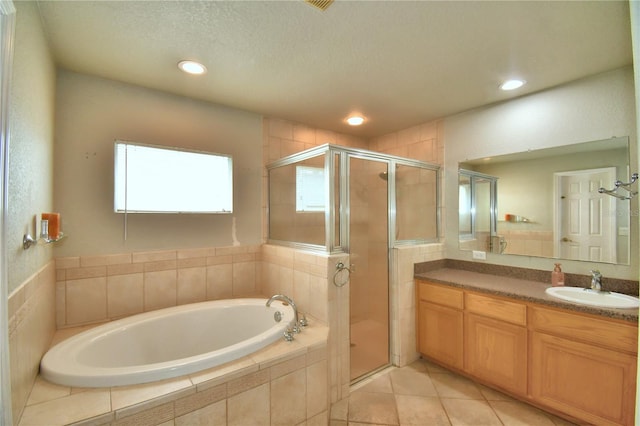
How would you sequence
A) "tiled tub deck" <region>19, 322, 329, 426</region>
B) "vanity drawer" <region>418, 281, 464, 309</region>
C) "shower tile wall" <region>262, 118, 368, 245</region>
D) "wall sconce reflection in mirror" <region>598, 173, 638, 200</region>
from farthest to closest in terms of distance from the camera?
1. "shower tile wall" <region>262, 118, 368, 245</region>
2. "vanity drawer" <region>418, 281, 464, 309</region>
3. "wall sconce reflection in mirror" <region>598, 173, 638, 200</region>
4. "tiled tub deck" <region>19, 322, 329, 426</region>

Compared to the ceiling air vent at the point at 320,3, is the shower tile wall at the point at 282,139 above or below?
below

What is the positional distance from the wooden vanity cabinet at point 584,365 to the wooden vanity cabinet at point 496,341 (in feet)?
0.23

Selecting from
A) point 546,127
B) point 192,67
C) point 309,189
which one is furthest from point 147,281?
point 546,127

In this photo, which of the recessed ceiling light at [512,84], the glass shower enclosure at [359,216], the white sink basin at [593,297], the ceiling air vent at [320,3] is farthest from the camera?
the glass shower enclosure at [359,216]

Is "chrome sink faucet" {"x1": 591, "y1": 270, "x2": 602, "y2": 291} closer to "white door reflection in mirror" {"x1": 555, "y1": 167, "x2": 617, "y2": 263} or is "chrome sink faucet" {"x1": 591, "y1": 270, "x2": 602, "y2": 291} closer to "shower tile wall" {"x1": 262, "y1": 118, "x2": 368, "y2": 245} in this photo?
"white door reflection in mirror" {"x1": 555, "y1": 167, "x2": 617, "y2": 263}

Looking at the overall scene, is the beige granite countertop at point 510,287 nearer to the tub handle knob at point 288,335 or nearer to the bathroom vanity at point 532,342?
the bathroom vanity at point 532,342

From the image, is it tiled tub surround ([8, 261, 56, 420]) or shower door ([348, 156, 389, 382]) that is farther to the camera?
shower door ([348, 156, 389, 382])

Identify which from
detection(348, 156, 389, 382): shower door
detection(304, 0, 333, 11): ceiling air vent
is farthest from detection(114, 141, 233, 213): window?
detection(304, 0, 333, 11): ceiling air vent

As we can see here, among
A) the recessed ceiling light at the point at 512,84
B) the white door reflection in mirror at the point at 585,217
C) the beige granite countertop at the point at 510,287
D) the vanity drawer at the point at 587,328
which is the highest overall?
the recessed ceiling light at the point at 512,84

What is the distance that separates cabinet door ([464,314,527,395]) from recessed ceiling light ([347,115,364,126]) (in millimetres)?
2099

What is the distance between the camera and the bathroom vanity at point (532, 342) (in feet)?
5.25

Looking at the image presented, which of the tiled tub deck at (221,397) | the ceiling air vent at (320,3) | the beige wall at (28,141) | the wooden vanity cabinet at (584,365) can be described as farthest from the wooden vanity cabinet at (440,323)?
the beige wall at (28,141)

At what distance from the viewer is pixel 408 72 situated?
1.98 meters

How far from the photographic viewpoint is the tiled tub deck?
116 centimetres
